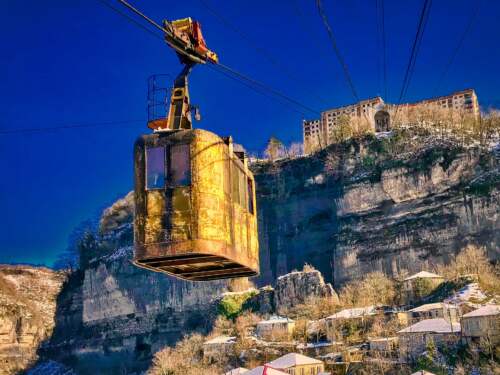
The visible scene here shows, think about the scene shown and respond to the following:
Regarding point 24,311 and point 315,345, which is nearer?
point 315,345

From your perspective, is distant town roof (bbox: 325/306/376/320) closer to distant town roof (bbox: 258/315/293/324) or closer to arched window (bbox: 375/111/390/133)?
distant town roof (bbox: 258/315/293/324)

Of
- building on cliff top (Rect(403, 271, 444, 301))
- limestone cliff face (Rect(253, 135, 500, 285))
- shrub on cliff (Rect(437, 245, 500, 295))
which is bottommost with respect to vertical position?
building on cliff top (Rect(403, 271, 444, 301))

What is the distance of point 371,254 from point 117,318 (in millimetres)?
34616

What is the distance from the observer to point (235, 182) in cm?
1557

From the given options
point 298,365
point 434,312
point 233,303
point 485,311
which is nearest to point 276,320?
point 233,303

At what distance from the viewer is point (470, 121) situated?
90250 millimetres

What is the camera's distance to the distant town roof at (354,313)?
67569mm

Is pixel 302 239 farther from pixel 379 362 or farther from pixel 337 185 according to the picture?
pixel 379 362

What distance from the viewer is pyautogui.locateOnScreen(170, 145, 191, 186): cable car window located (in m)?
14.2

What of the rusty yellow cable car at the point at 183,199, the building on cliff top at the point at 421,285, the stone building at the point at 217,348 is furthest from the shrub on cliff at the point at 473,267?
the rusty yellow cable car at the point at 183,199

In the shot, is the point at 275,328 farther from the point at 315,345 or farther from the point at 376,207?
the point at 376,207

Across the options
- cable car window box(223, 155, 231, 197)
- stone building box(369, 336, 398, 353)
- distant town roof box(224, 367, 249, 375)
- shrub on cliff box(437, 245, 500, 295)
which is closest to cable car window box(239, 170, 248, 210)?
cable car window box(223, 155, 231, 197)

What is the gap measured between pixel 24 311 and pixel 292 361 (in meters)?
54.6

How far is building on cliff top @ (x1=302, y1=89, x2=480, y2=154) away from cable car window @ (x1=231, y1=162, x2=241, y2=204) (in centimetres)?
7141
